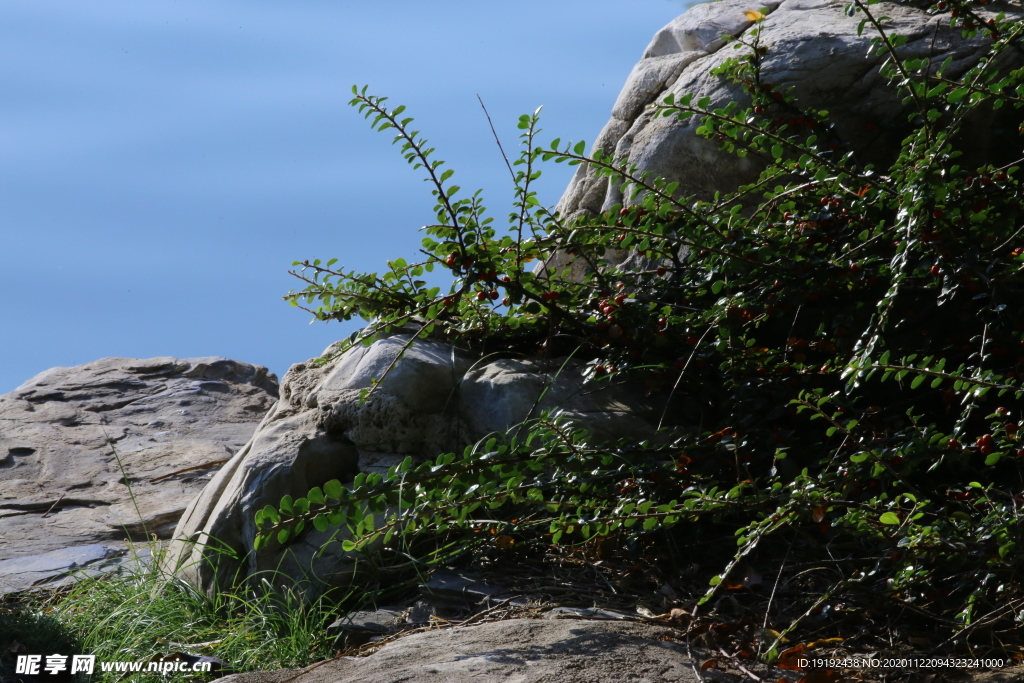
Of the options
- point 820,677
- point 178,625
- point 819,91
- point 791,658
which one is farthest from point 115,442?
point 820,677

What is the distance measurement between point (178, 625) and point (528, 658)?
1.80 meters

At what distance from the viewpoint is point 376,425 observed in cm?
375

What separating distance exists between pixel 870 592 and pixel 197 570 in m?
2.66

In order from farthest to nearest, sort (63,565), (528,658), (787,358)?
(63,565), (787,358), (528,658)

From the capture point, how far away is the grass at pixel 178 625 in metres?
3.04

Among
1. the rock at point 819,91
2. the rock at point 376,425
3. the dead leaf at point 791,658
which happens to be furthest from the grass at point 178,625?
the rock at point 819,91

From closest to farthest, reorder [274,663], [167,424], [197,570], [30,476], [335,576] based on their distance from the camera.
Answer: [274,663] → [335,576] → [197,570] → [30,476] → [167,424]

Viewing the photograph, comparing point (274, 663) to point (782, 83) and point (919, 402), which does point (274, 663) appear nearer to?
point (919, 402)

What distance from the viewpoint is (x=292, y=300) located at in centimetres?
383

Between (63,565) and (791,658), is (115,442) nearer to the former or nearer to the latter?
(63,565)

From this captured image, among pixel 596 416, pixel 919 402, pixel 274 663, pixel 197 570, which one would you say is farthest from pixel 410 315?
pixel 919 402

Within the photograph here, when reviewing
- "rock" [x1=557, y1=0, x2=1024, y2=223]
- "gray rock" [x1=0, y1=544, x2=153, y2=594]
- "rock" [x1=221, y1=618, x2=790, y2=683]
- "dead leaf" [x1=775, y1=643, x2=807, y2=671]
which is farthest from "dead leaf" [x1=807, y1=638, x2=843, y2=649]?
"gray rock" [x1=0, y1=544, x2=153, y2=594]

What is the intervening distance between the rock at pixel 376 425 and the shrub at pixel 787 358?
19cm

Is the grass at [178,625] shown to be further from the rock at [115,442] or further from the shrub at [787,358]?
the rock at [115,442]
